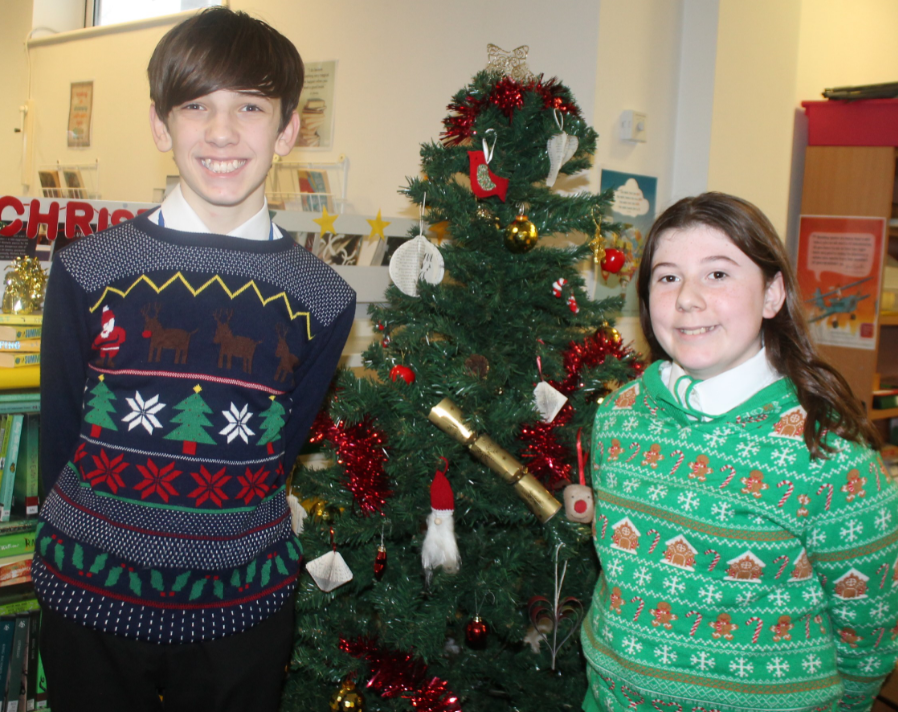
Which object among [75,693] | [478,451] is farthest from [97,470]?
[478,451]

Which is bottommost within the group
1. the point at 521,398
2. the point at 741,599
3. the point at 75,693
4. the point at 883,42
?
the point at 75,693

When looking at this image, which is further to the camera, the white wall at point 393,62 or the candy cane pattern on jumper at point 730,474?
the white wall at point 393,62

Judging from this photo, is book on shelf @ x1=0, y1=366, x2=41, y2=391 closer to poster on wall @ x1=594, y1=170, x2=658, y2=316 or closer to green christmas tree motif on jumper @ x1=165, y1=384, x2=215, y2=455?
green christmas tree motif on jumper @ x1=165, y1=384, x2=215, y2=455

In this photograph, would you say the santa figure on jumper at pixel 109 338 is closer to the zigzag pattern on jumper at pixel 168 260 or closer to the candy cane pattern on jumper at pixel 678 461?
the zigzag pattern on jumper at pixel 168 260

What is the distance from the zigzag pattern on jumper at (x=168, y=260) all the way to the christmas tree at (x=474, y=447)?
1.49 feet

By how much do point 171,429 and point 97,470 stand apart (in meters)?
0.12

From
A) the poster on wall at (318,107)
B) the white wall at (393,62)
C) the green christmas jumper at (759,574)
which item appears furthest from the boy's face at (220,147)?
the poster on wall at (318,107)

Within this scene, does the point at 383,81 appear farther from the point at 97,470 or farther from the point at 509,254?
the point at 97,470

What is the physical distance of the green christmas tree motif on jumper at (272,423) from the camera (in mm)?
1128

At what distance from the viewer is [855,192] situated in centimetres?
314

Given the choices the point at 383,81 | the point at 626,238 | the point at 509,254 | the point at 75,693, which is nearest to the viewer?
the point at 75,693

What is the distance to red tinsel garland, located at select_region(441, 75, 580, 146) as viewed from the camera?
65.4 inches

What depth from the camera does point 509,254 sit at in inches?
66.1

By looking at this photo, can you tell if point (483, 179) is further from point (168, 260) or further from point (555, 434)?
point (168, 260)
